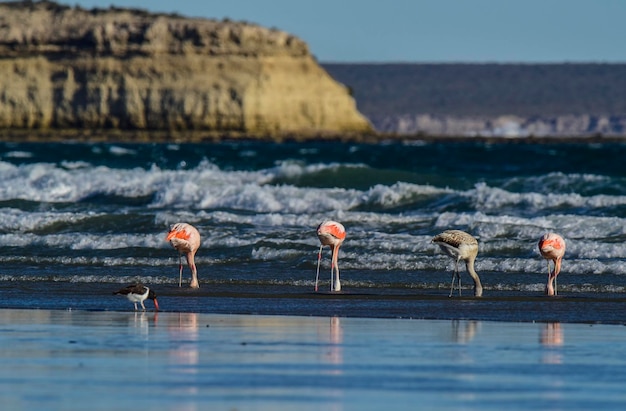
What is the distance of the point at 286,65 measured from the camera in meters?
103

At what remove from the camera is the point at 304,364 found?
36.9ft

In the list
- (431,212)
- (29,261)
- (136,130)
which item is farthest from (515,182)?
(136,130)

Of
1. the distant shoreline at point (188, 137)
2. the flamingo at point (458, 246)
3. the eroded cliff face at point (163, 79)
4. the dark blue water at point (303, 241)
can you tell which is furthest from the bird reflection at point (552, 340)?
the eroded cliff face at point (163, 79)

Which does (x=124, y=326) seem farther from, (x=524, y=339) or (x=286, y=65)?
(x=286, y=65)

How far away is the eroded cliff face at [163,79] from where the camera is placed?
325 feet

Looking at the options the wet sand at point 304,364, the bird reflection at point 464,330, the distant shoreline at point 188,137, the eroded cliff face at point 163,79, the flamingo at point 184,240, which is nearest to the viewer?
the wet sand at point 304,364

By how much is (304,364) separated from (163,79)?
8955 cm

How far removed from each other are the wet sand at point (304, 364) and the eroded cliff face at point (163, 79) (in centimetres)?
8481

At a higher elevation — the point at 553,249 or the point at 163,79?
the point at 163,79

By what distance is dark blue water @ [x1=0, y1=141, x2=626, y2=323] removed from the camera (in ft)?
54.2

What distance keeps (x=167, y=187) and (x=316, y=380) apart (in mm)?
23270

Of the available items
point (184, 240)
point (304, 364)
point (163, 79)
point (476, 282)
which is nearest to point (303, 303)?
point (476, 282)

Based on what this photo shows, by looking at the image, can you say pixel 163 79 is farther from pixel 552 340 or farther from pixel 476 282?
pixel 552 340

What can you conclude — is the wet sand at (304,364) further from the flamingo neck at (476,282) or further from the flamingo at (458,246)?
the flamingo at (458,246)
